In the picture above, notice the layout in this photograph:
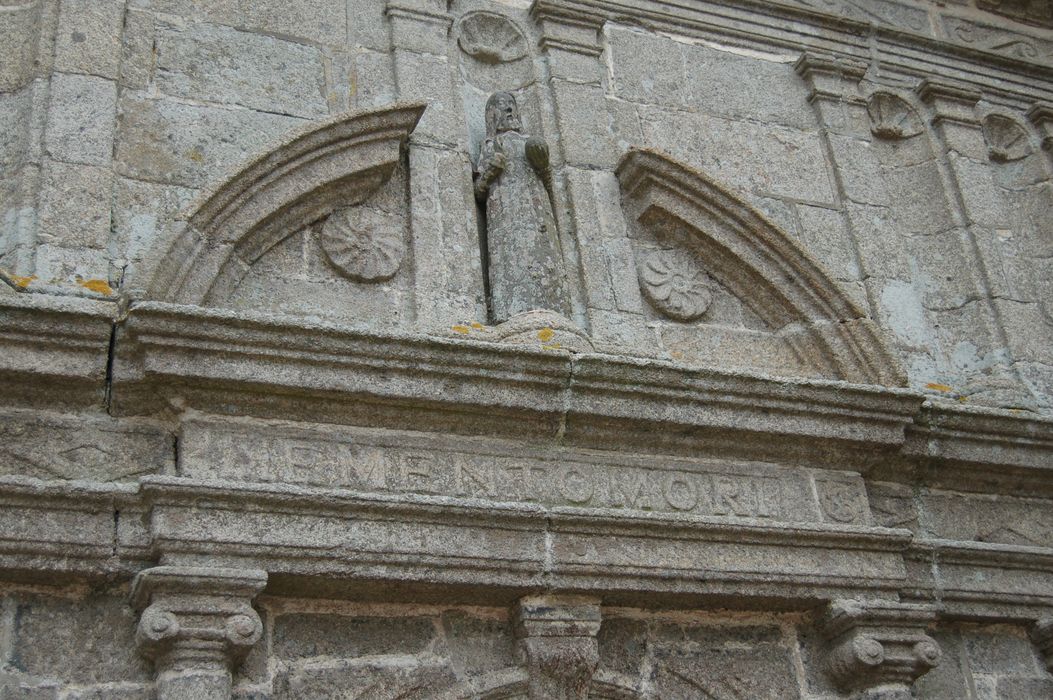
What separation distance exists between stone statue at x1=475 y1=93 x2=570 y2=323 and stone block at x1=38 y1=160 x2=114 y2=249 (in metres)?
1.28

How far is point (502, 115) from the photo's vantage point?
195 inches

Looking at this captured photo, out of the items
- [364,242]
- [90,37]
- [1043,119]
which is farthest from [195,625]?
[1043,119]

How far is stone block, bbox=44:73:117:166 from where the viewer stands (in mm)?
4195

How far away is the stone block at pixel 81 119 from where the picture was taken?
4195mm

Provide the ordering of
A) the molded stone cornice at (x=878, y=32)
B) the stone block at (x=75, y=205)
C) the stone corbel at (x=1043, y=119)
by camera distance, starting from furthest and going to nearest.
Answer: the stone corbel at (x=1043, y=119) < the molded stone cornice at (x=878, y=32) < the stone block at (x=75, y=205)

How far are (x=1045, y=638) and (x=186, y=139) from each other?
3.37 metres

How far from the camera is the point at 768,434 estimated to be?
4.41 metres

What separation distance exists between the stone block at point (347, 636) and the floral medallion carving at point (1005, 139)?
3.56 metres

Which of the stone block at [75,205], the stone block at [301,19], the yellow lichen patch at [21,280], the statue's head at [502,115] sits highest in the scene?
the stone block at [301,19]

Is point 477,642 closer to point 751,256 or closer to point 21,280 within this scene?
point 21,280

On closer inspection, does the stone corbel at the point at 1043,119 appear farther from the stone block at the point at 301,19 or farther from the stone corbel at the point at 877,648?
the stone block at the point at 301,19

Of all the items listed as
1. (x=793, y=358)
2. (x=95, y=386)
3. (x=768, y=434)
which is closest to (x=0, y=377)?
(x=95, y=386)

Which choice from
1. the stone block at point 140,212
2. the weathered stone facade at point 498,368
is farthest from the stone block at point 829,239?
the stone block at point 140,212

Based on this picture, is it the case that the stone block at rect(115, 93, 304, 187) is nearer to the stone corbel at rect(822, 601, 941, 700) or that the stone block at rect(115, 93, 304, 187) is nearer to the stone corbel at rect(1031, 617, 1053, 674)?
the stone corbel at rect(822, 601, 941, 700)
